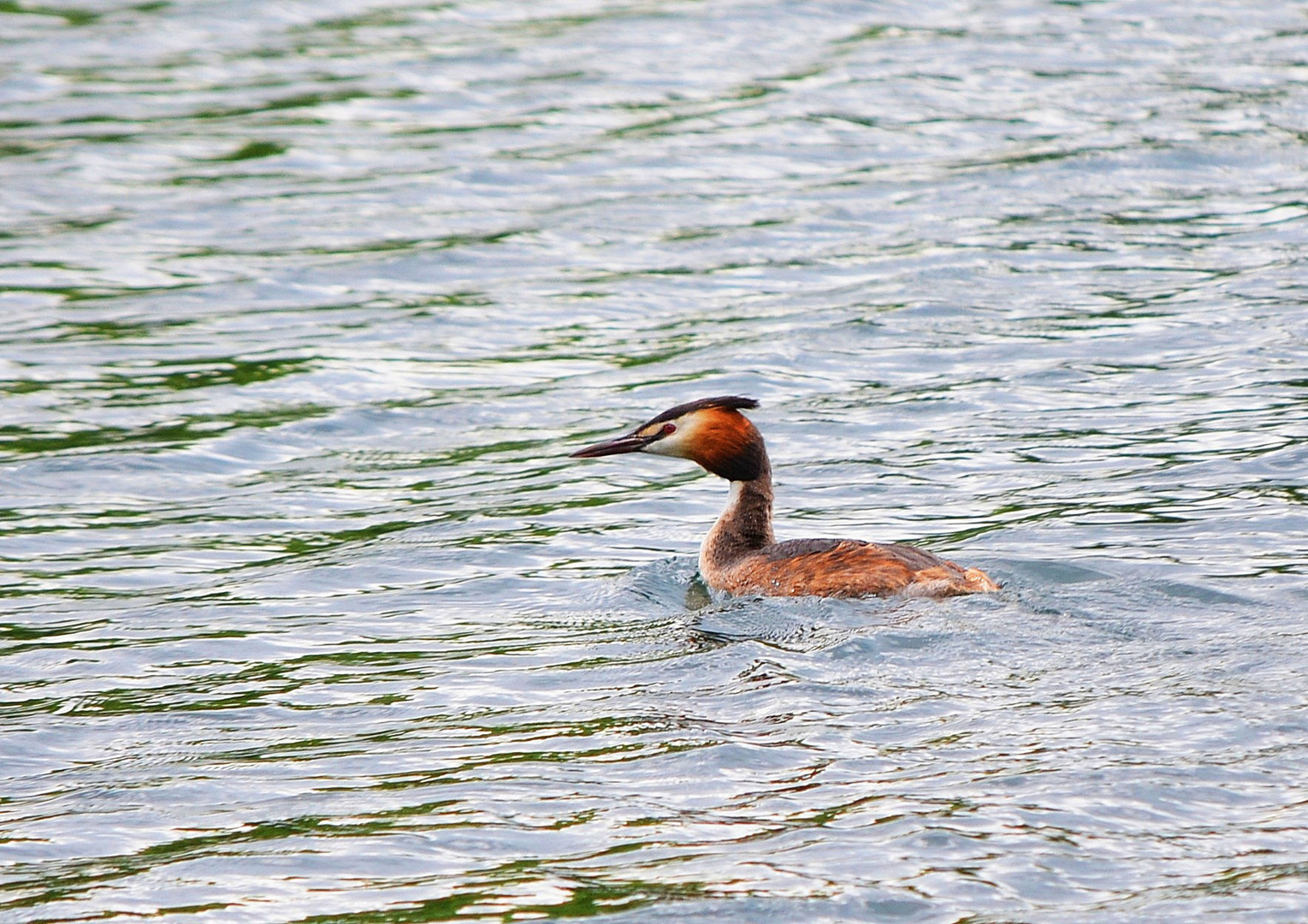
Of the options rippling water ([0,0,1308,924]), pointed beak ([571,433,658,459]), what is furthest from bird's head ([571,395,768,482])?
rippling water ([0,0,1308,924])

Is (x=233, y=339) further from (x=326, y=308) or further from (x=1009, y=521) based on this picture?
(x=1009, y=521)

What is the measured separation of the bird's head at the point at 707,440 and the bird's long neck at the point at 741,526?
47mm

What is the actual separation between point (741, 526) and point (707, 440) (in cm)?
42

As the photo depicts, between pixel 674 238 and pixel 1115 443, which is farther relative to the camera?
pixel 674 238

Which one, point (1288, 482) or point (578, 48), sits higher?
point (578, 48)

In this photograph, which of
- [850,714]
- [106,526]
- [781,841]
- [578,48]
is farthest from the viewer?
[578,48]

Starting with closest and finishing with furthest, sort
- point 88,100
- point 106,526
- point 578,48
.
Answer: point 106,526 → point 88,100 → point 578,48

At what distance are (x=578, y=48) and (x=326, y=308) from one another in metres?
6.87

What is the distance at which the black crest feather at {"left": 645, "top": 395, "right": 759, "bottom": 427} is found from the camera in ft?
29.2

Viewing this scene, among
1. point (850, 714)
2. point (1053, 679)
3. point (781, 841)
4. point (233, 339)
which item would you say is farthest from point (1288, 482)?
point (233, 339)

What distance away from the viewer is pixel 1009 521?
928 cm

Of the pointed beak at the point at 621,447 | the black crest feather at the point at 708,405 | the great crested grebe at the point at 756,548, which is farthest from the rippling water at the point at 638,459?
the black crest feather at the point at 708,405

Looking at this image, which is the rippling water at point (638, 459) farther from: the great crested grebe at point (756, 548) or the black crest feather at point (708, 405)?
the black crest feather at point (708, 405)

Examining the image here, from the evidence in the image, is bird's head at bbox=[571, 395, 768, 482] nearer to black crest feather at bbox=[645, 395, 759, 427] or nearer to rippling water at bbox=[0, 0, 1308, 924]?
black crest feather at bbox=[645, 395, 759, 427]
